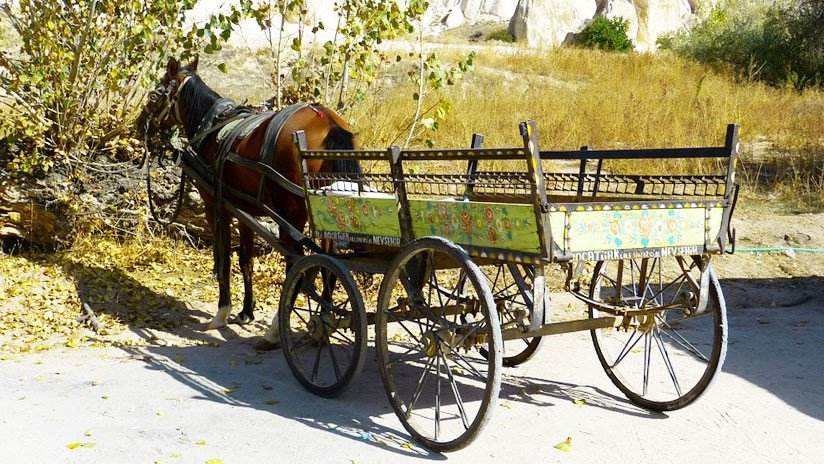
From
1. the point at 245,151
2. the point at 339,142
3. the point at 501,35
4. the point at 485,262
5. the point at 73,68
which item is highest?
the point at 501,35

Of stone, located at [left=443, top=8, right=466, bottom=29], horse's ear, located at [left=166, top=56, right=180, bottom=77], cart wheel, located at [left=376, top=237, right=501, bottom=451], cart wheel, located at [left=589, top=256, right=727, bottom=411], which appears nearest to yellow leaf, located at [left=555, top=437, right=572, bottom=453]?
cart wheel, located at [left=376, top=237, right=501, bottom=451]

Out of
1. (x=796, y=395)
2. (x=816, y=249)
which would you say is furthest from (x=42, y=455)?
(x=816, y=249)

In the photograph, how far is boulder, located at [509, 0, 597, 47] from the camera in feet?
142

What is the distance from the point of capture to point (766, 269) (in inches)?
318

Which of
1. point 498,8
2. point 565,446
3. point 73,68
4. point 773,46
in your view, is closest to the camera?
point 565,446

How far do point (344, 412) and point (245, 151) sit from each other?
2.16m

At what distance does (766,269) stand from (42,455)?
21.3ft

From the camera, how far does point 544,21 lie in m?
44.5

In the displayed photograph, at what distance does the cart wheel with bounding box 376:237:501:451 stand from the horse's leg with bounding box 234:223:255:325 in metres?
1.88

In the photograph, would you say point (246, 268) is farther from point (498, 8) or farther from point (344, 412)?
point (498, 8)

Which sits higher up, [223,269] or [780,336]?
[223,269]

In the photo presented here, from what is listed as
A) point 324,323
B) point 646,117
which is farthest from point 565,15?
point 324,323

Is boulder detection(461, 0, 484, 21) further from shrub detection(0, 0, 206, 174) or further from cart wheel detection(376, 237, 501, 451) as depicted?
cart wheel detection(376, 237, 501, 451)

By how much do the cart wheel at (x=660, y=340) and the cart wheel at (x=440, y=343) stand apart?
0.82 m
